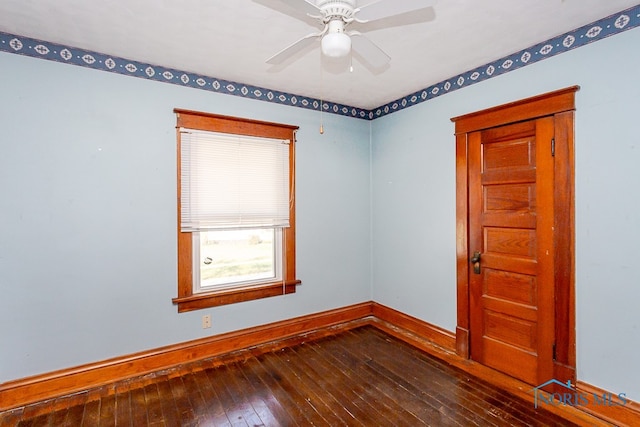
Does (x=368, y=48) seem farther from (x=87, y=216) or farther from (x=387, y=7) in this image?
(x=87, y=216)

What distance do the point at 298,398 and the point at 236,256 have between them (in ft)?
4.76

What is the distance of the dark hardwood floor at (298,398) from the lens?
7.07 feet

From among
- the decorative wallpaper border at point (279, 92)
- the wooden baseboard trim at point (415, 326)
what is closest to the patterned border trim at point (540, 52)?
the decorative wallpaper border at point (279, 92)

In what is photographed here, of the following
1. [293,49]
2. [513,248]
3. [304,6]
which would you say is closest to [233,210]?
[293,49]

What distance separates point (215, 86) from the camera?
3045 millimetres

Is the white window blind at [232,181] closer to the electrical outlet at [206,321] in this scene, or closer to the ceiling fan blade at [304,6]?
the electrical outlet at [206,321]

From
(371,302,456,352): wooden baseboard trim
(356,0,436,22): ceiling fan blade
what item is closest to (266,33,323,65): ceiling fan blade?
(356,0,436,22): ceiling fan blade

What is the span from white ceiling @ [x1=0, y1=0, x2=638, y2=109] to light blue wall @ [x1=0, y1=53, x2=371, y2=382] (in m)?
0.34

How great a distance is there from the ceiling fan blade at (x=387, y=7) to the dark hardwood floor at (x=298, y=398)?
7.90ft

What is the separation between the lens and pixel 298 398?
7.86ft

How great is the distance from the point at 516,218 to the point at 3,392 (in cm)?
404

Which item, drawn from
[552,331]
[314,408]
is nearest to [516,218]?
[552,331]

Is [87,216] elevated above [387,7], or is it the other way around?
[387,7]

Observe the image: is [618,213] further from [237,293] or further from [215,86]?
[215,86]
